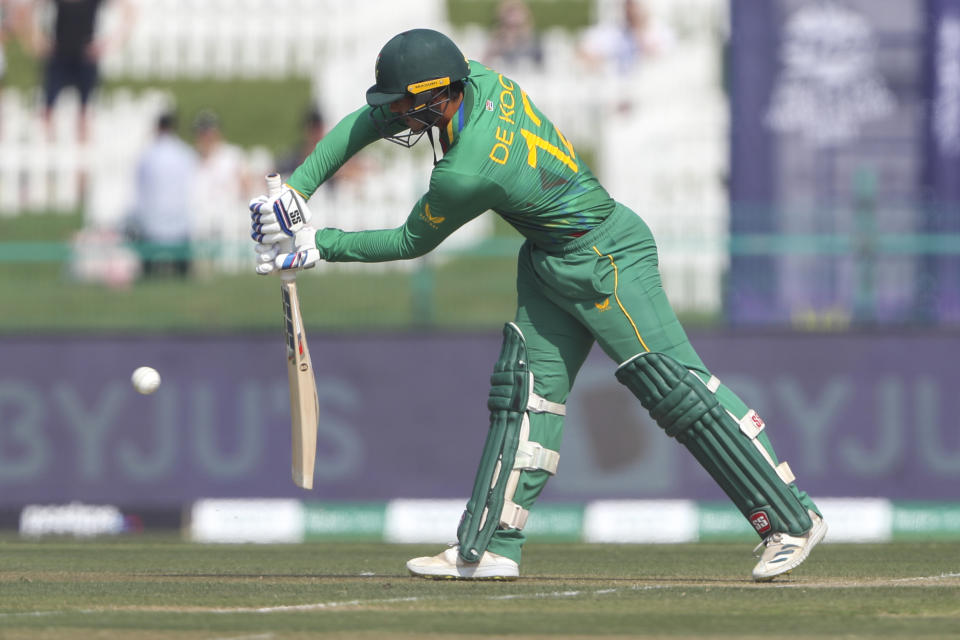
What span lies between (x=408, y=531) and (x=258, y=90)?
26.8 feet

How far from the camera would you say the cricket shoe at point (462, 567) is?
21.8 ft

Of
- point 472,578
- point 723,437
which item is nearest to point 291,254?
point 472,578

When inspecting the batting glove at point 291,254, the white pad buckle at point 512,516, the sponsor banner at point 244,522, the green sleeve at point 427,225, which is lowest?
the sponsor banner at point 244,522

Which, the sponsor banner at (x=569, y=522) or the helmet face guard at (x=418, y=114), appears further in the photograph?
the sponsor banner at (x=569, y=522)

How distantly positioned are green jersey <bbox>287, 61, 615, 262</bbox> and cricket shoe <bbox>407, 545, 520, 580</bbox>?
3.61 feet

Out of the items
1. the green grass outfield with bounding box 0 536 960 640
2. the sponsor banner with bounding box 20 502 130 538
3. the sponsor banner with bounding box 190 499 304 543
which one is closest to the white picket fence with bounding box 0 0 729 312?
the sponsor banner with bounding box 190 499 304 543

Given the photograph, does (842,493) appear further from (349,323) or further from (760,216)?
(349,323)

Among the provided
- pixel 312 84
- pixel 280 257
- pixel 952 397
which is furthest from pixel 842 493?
pixel 312 84

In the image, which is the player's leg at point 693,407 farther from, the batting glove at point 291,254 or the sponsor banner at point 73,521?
the sponsor banner at point 73,521

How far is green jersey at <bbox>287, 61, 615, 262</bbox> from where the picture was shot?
633 centimetres

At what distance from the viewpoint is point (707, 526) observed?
36.0 feet

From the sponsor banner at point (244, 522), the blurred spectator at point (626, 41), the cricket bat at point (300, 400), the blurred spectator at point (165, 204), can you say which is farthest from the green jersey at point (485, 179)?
the blurred spectator at point (626, 41)

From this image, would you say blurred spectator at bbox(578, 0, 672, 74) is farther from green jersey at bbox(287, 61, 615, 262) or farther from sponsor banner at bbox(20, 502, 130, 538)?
green jersey at bbox(287, 61, 615, 262)

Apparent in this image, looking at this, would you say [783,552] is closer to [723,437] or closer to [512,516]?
[723,437]
